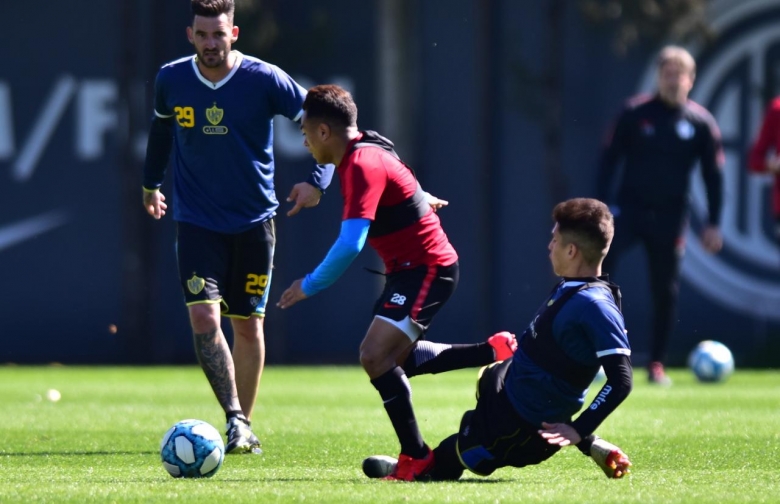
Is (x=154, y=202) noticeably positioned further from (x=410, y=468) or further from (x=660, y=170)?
(x=660, y=170)

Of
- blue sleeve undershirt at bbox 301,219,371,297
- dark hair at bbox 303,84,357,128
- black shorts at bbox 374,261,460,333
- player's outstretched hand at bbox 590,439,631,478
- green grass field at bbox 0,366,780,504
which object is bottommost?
green grass field at bbox 0,366,780,504

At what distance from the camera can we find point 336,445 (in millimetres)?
7691

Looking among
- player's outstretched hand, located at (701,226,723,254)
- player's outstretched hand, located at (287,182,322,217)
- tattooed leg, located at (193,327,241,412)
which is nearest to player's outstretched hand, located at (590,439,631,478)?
player's outstretched hand, located at (287,182,322,217)

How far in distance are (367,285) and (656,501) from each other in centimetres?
1288

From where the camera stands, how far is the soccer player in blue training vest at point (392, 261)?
6137 millimetres

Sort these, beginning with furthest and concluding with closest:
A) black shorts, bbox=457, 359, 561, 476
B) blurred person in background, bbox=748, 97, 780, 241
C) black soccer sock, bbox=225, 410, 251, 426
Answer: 1. blurred person in background, bbox=748, 97, 780, 241
2. black soccer sock, bbox=225, 410, 251, 426
3. black shorts, bbox=457, 359, 561, 476

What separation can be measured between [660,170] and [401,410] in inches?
251

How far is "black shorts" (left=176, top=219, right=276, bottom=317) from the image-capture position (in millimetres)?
7551

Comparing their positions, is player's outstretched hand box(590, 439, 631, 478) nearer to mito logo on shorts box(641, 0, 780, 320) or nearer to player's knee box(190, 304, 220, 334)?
player's knee box(190, 304, 220, 334)

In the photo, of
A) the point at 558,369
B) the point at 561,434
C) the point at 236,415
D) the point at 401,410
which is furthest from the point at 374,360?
the point at 236,415

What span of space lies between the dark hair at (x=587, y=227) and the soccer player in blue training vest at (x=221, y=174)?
6.17 feet

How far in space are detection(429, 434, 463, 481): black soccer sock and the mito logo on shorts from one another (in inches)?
468

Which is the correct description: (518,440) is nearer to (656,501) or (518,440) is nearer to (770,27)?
(656,501)

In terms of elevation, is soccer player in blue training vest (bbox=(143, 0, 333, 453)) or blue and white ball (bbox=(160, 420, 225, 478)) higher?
soccer player in blue training vest (bbox=(143, 0, 333, 453))
